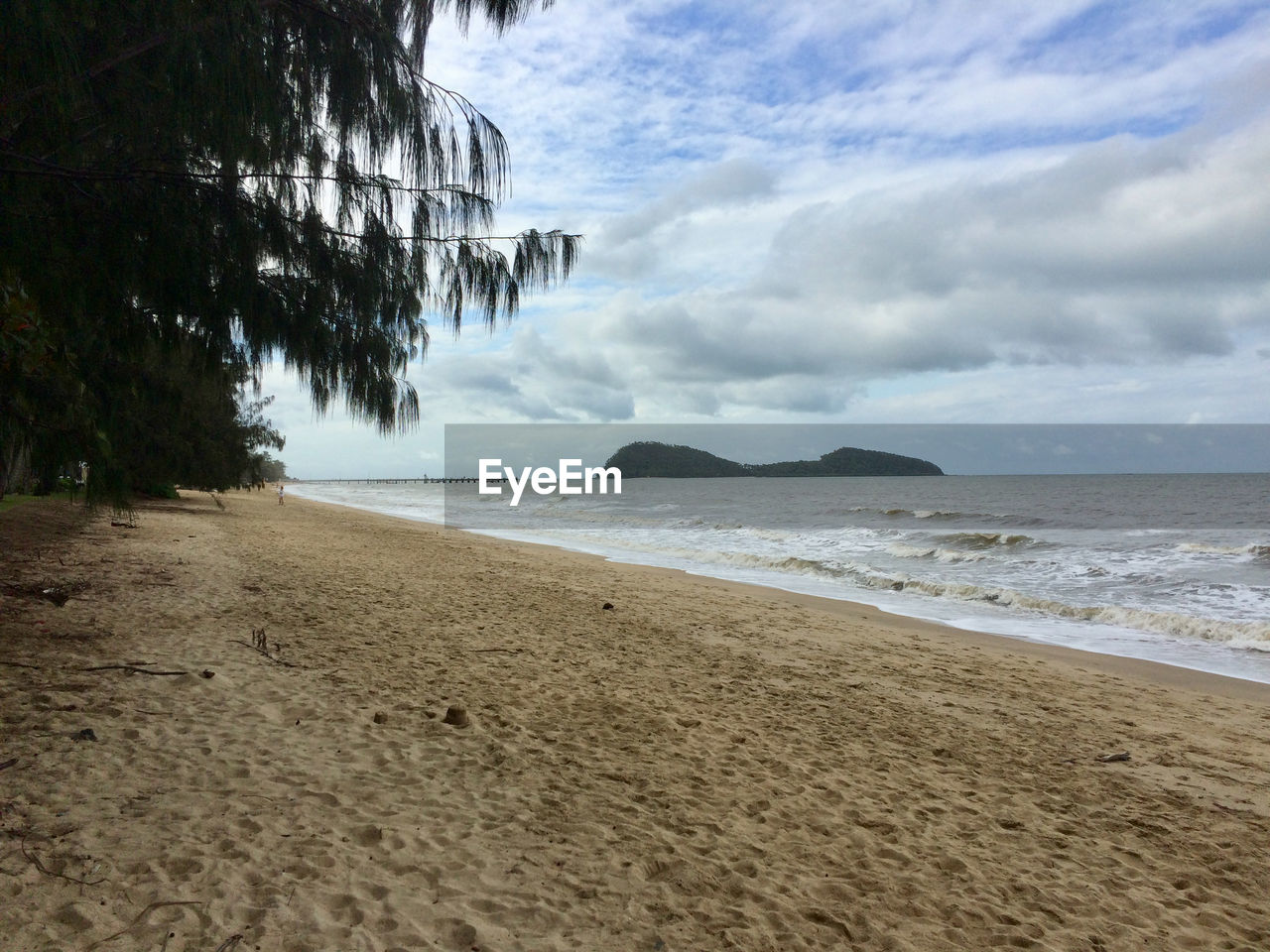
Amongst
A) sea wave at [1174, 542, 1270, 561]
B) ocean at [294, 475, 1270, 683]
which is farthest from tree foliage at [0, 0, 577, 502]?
sea wave at [1174, 542, 1270, 561]

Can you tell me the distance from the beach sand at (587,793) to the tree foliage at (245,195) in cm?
181

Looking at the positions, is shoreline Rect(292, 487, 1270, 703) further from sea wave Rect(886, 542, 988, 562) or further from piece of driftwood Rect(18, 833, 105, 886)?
piece of driftwood Rect(18, 833, 105, 886)

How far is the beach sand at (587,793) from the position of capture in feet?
9.39

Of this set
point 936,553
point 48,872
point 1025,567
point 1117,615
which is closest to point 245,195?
point 48,872

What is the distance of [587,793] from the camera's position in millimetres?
3941

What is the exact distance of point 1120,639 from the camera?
10.4 m

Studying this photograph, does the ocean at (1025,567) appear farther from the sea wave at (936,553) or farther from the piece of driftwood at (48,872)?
the piece of driftwood at (48,872)

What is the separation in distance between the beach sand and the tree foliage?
1813mm

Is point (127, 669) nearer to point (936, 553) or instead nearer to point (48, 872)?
point (48, 872)

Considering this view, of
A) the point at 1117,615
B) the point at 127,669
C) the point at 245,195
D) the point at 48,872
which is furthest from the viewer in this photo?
the point at 1117,615

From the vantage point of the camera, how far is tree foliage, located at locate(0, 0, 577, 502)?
3021mm

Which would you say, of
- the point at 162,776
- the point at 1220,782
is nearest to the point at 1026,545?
the point at 1220,782

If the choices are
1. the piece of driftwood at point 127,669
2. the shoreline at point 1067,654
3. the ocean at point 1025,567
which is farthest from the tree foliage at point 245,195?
the ocean at point 1025,567

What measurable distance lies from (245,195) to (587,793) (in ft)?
11.0
